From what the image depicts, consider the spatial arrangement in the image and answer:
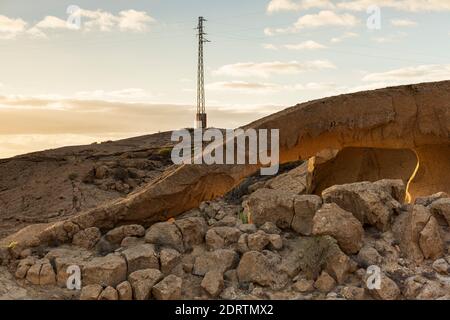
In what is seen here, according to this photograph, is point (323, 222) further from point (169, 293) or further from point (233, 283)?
point (169, 293)

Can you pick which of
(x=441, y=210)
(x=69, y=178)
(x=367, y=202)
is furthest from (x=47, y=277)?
(x=69, y=178)

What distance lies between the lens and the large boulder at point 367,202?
497cm

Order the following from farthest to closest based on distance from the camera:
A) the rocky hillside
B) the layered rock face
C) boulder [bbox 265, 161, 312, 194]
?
the rocky hillside, boulder [bbox 265, 161, 312, 194], the layered rock face

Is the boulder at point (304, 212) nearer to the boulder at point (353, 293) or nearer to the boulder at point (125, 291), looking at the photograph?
the boulder at point (353, 293)

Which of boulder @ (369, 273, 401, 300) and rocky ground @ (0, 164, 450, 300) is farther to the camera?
rocky ground @ (0, 164, 450, 300)

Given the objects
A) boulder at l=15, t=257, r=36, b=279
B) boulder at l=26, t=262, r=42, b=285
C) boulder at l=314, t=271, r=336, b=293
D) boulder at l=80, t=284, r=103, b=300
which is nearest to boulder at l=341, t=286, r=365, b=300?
boulder at l=314, t=271, r=336, b=293

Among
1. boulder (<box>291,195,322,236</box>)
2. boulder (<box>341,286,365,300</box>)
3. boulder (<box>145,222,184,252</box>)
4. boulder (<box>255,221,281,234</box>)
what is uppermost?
boulder (<box>291,195,322,236</box>)

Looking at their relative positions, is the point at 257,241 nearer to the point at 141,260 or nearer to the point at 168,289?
the point at 168,289

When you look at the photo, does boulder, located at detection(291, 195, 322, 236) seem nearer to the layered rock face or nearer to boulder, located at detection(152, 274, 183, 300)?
the layered rock face

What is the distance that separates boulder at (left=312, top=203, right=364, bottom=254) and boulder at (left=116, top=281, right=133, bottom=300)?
177 centimetres

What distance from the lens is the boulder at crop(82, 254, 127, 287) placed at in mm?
4535

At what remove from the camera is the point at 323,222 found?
4.75 m

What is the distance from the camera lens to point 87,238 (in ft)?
17.1

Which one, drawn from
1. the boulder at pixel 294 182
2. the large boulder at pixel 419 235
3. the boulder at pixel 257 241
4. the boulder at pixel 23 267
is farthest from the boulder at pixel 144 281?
the boulder at pixel 294 182
